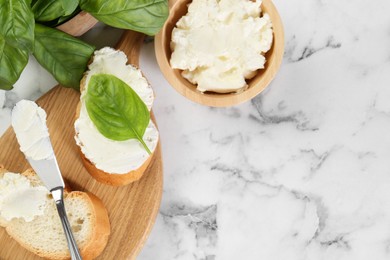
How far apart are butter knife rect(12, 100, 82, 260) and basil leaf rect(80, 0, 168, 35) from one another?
0.77 feet

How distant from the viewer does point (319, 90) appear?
164 cm

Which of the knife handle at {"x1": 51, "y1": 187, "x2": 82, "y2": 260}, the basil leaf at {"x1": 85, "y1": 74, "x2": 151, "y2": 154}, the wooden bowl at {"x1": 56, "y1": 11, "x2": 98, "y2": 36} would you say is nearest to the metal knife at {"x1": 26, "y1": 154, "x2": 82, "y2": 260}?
the knife handle at {"x1": 51, "y1": 187, "x2": 82, "y2": 260}

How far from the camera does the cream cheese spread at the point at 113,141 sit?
1.44 m

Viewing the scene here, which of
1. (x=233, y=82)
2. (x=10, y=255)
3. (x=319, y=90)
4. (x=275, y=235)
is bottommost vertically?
(x=275, y=235)

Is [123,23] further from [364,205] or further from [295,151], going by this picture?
[364,205]

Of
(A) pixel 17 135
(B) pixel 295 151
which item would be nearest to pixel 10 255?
(A) pixel 17 135

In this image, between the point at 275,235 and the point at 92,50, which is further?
the point at 275,235

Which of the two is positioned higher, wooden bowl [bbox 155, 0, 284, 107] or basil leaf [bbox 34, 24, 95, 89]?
basil leaf [bbox 34, 24, 95, 89]

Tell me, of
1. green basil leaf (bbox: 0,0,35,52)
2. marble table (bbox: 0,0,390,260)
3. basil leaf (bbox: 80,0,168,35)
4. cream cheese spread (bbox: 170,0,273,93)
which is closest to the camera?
green basil leaf (bbox: 0,0,35,52)

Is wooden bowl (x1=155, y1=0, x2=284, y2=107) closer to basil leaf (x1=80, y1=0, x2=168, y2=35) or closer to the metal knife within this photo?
basil leaf (x1=80, y1=0, x2=168, y2=35)

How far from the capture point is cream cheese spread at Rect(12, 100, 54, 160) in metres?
1.47

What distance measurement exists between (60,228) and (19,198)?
0.34ft

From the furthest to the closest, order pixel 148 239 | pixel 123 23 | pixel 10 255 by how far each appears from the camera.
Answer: pixel 148 239, pixel 10 255, pixel 123 23

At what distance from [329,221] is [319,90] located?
0.95ft
